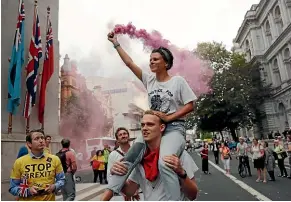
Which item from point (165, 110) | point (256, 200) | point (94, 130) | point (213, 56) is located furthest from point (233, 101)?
point (165, 110)

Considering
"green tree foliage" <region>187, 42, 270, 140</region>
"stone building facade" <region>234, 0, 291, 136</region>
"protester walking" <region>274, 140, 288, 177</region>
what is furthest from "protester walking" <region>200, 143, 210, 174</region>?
"stone building facade" <region>234, 0, 291, 136</region>

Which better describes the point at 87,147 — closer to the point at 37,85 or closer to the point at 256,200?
the point at 37,85

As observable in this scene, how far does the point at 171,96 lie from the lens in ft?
8.35

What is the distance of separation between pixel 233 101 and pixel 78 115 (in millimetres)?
19233

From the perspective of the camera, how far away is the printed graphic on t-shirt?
2547mm

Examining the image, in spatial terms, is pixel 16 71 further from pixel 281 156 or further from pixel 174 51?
pixel 281 156

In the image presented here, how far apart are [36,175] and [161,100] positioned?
180cm

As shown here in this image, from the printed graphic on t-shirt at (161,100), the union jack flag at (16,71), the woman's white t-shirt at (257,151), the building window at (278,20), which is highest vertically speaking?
the building window at (278,20)

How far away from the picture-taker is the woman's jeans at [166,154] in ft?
6.70

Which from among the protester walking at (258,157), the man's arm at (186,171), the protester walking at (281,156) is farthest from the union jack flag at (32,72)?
the protester walking at (281,156)

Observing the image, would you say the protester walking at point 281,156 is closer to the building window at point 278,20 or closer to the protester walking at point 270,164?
the protester walking at point 270,164

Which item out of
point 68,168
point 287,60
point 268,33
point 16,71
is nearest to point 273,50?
point 268,33

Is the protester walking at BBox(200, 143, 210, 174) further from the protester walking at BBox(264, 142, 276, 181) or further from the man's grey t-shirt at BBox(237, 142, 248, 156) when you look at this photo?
the protester walking at BBox(264, 142, 276, 181)

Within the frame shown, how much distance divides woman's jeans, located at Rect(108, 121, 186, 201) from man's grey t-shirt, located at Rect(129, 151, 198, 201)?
2.1 inches
